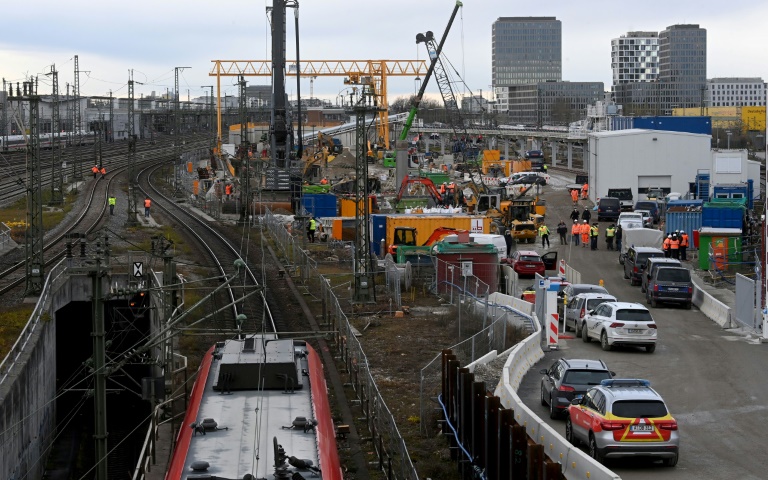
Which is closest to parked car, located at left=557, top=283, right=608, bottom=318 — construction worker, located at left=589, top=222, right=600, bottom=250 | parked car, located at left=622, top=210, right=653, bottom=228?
construction worker, located at left=589, top=222, right=600, bottom=250

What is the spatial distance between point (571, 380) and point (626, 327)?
7875 mm

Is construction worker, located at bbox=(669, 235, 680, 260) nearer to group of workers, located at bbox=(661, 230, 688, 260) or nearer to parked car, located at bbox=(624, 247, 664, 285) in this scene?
group of workers, located at bbox=(661, 230, 688, 260)

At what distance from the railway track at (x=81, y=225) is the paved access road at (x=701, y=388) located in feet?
47.4

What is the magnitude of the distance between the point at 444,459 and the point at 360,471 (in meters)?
1.54

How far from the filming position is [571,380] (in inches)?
830

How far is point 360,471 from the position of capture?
782 inches

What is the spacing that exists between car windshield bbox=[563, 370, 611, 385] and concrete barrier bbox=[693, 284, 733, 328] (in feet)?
43.2

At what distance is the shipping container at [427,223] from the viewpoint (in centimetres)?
4838

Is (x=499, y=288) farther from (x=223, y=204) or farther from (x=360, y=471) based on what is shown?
(x=223, y=204)

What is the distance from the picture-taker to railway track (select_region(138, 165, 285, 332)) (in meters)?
31.9

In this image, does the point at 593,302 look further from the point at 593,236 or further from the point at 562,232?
the point at 562,232

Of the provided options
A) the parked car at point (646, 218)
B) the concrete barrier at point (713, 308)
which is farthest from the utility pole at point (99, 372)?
the parked car at point (646, 218)

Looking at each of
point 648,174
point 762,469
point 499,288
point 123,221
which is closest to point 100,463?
point 762,469

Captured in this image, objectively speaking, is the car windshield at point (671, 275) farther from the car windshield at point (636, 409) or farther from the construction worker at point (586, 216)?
the construction worker at point (586, 216)
